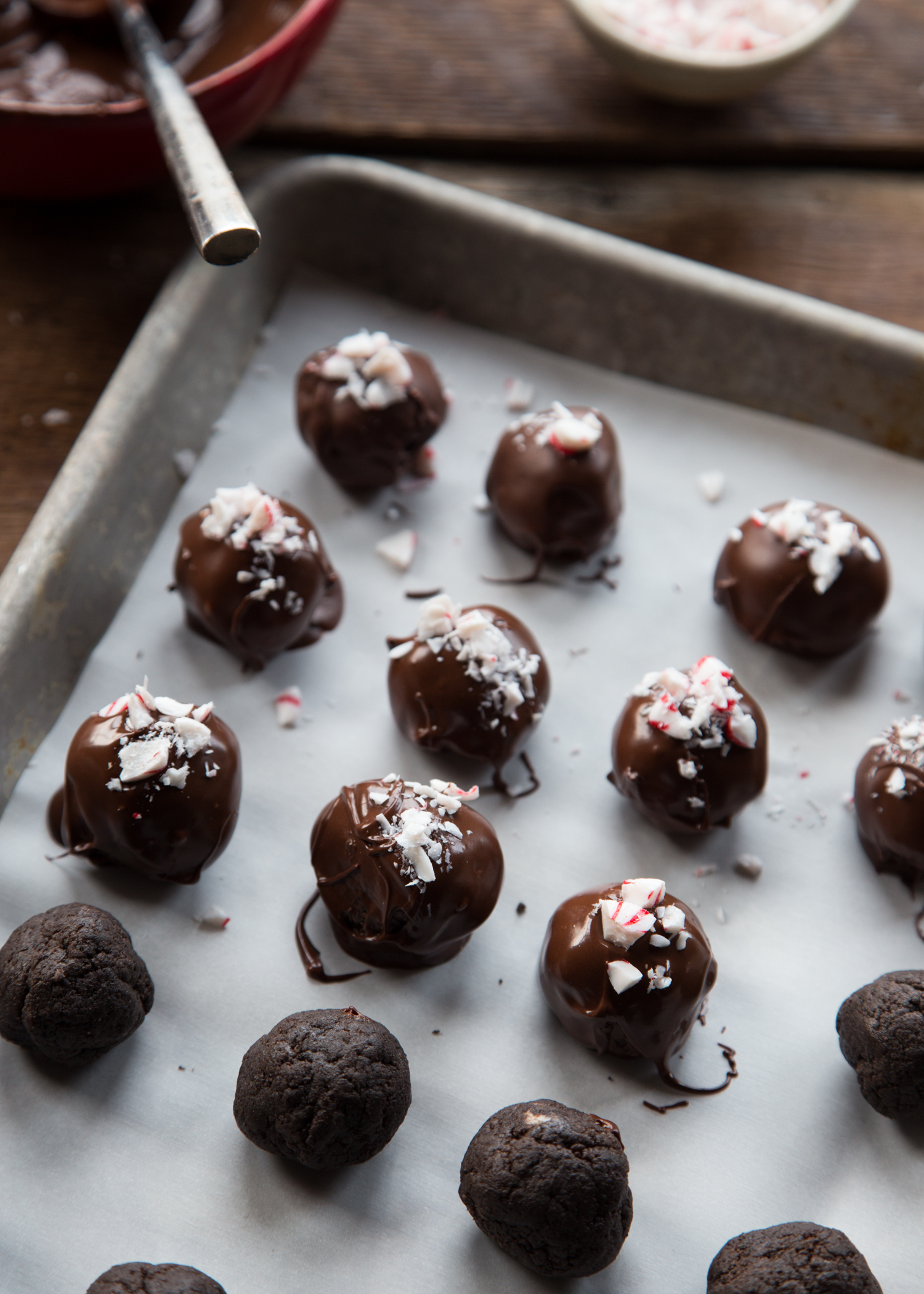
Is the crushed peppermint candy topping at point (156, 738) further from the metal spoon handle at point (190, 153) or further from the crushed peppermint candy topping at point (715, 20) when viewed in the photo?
the crushed peppermint candy topping at point (715, 20)

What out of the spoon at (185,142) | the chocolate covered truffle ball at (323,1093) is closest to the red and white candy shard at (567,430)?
the spoon at (185,142)

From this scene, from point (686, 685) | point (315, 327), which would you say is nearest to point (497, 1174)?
point (686, 685)

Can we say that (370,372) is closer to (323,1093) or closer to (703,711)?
(703,711)

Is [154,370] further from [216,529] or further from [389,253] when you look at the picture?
[389,253]

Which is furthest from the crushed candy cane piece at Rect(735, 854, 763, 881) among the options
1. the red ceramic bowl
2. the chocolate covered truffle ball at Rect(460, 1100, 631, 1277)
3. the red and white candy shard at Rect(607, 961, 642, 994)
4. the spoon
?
the red ceramic bowl

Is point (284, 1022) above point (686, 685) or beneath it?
beneath

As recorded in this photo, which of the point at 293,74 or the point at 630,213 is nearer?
the point at 293,74

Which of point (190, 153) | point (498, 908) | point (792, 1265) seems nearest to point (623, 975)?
point (498, 908)
